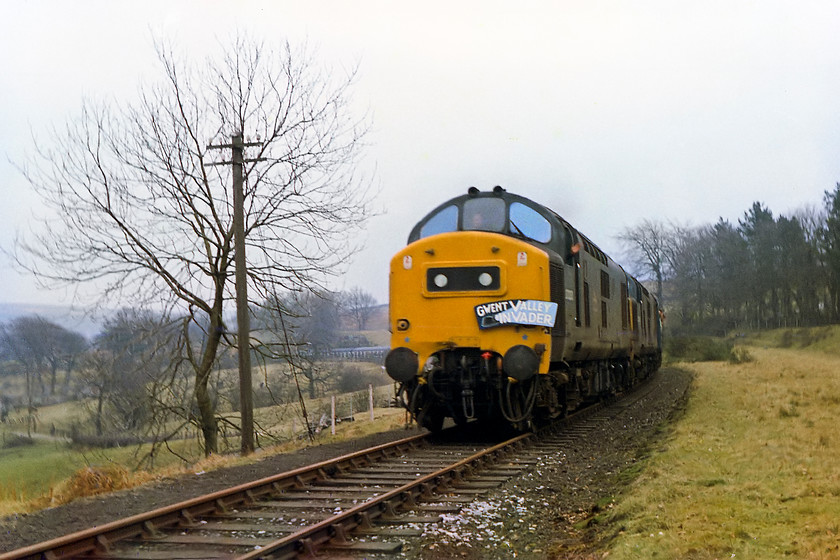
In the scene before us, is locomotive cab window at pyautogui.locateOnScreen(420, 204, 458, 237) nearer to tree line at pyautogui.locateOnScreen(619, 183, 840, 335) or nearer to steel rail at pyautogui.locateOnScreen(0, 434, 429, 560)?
steel rail at pyautogui.locateOnScreen(0, 434, 429, 560)

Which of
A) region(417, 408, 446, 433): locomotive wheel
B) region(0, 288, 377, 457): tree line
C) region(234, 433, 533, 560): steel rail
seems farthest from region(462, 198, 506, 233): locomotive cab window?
region(0, 288, 377, 457): tree line

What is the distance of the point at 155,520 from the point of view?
633 centimetres

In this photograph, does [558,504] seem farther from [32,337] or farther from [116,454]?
[32,337]

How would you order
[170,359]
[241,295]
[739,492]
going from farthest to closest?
[170,359] → [241,295] → [739,492]

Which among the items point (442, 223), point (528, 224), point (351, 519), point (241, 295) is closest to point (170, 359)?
point (241, 295)

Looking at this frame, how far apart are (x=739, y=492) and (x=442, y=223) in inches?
259

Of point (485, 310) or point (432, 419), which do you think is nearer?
point (485, 310)

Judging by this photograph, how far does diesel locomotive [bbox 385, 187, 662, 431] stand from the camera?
440 inches

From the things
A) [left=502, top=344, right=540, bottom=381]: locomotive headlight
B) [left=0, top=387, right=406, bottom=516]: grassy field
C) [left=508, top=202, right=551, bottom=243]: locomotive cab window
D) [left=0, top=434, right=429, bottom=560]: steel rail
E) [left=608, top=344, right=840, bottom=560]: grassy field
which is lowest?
[left=0, top=387, right=406, bottom=516]: grassy field

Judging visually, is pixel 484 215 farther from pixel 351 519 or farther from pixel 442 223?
pixel 351 519

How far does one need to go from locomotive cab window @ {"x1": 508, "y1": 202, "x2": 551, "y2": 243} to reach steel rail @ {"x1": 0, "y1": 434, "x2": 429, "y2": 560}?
4.90 metres

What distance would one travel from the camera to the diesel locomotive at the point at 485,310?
11180 mm

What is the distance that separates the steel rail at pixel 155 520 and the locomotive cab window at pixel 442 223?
456 centimetres

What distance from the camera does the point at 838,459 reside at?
889 cm
